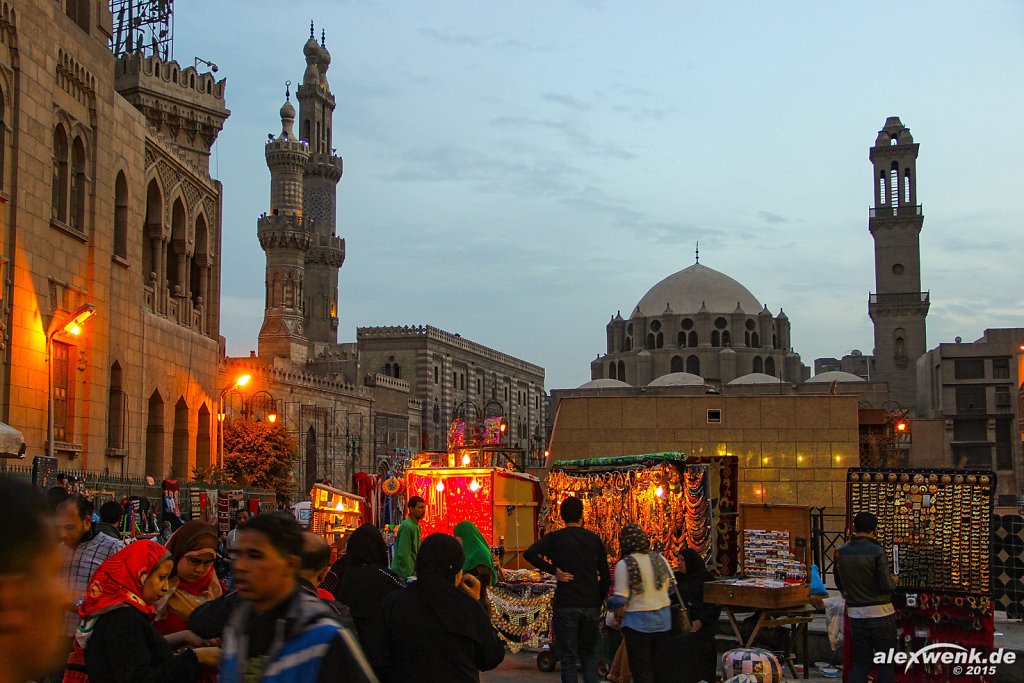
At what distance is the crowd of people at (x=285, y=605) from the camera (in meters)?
1.86

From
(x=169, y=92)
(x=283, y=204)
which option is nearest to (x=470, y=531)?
(x=169, y=92)

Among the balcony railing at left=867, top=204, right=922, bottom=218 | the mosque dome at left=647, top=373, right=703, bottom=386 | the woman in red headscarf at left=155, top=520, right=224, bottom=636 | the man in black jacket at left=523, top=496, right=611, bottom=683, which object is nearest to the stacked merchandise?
the man in black jacket at left=523, top=496, right=611, bottom=683

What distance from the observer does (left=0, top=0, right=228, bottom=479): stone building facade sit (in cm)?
1528

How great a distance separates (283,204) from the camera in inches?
1944

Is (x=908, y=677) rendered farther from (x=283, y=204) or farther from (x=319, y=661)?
(x=283, y=204)

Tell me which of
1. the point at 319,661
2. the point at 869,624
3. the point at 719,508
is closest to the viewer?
the point at 319,661

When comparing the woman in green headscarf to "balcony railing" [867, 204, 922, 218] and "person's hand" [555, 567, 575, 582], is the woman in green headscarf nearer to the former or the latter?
"person's hand" [555, 567, 575, 582]

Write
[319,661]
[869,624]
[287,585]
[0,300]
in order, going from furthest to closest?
[0,300], [869,624], [287,585], [319,661]

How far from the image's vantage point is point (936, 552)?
28.9ft

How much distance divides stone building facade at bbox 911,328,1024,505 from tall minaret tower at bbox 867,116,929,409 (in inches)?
436

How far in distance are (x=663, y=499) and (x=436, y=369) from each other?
173ft

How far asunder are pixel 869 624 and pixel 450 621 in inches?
149

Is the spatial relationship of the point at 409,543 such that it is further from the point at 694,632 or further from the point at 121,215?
the point at 121,215

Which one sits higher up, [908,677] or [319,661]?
[319,661]
